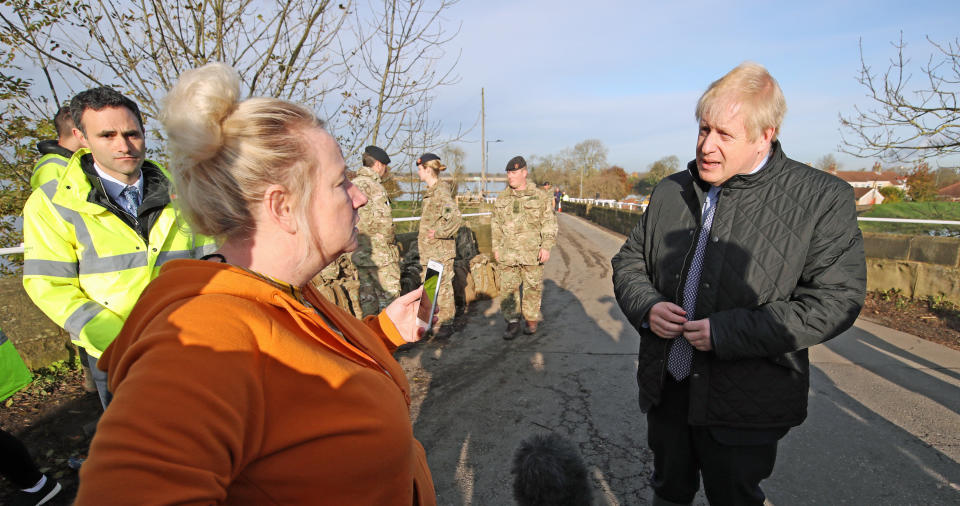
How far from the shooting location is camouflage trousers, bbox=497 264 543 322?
5.75 meters

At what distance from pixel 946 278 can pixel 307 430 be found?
8.53 metres

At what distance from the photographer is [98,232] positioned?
223 cm

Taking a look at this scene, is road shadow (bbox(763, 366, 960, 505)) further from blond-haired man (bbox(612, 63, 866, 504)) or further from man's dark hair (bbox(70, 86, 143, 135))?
man's dark hair (bbox(70, 86, 143, 135))

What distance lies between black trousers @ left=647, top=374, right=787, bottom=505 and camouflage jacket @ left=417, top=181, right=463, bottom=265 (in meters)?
4.05

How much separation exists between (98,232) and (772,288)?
3.23m

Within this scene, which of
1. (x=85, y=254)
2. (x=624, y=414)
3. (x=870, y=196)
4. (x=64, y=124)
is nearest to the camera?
(x=85, y=254)

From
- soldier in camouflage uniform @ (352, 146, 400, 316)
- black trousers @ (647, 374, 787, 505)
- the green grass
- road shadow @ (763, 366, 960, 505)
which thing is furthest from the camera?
the green grass

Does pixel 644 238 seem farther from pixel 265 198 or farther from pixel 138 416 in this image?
pixel 138 416

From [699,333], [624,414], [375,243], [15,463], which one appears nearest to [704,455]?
[699,333]

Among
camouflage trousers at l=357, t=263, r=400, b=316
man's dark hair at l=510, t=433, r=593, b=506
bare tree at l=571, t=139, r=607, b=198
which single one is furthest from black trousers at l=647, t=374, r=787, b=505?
bare tree at l=571, t=139, r=607, b=198

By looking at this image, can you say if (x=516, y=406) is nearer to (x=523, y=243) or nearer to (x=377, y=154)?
(x=523, y=243)

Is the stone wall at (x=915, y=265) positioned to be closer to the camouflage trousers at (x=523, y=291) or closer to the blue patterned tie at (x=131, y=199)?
the camouflage trousers at (x=523, y=291)

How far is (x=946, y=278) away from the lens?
598cm

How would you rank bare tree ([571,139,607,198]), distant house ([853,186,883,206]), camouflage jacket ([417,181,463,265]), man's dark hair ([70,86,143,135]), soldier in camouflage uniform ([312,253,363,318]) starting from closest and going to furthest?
man's dark hair ([70,86,143,135])
soldier in camouflage uniform ([312,253,363,318])
camouflage jacket ([417,181,463,265])
distant house ([853,186,883,206])
bare tree ([571,139,607,198])
